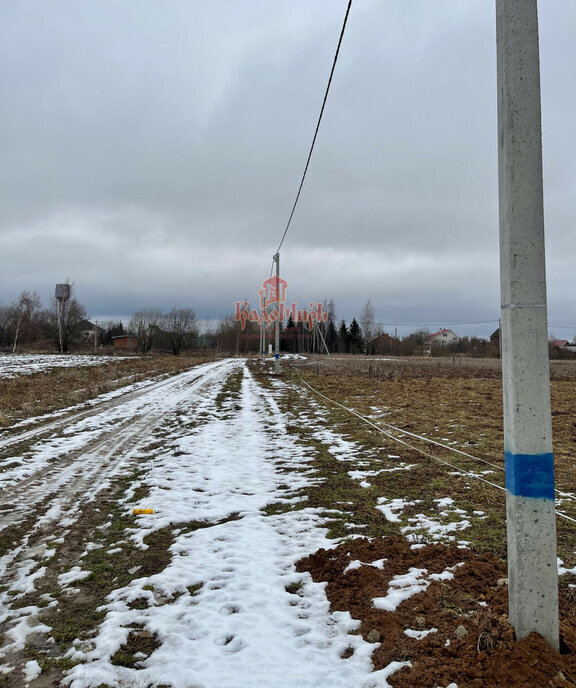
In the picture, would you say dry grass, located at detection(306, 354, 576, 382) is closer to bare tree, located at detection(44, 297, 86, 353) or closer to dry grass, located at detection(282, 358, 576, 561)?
dry grass, located at detection(282, 358, 576, 561)

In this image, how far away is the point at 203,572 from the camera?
3576 millimetres

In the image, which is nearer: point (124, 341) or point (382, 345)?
point (382, 345)

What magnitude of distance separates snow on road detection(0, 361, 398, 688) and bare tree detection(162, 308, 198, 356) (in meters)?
72.9

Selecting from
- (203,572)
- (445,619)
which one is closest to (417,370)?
(203,572)

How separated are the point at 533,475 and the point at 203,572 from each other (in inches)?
103

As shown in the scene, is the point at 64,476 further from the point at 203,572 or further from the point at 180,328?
the point at 180,328

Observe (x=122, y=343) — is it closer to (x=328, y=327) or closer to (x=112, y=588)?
(x=328, y=327)

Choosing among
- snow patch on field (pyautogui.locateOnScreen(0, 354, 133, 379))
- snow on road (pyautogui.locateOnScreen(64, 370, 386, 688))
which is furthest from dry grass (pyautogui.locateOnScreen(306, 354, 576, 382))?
snow on road (pyautogui.locateOnScreen(64, 370, 386, 688))

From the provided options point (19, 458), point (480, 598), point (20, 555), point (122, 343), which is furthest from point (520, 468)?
point (122, 343)

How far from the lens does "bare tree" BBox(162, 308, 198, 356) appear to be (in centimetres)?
8038

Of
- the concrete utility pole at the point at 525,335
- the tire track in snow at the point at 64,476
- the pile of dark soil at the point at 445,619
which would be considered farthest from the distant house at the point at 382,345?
the concrete utility pole at the point at 525,335

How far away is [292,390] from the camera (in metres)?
17.6

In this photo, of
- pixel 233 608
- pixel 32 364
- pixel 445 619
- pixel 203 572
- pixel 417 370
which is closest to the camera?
pixel 445 619

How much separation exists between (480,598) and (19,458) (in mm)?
6727
